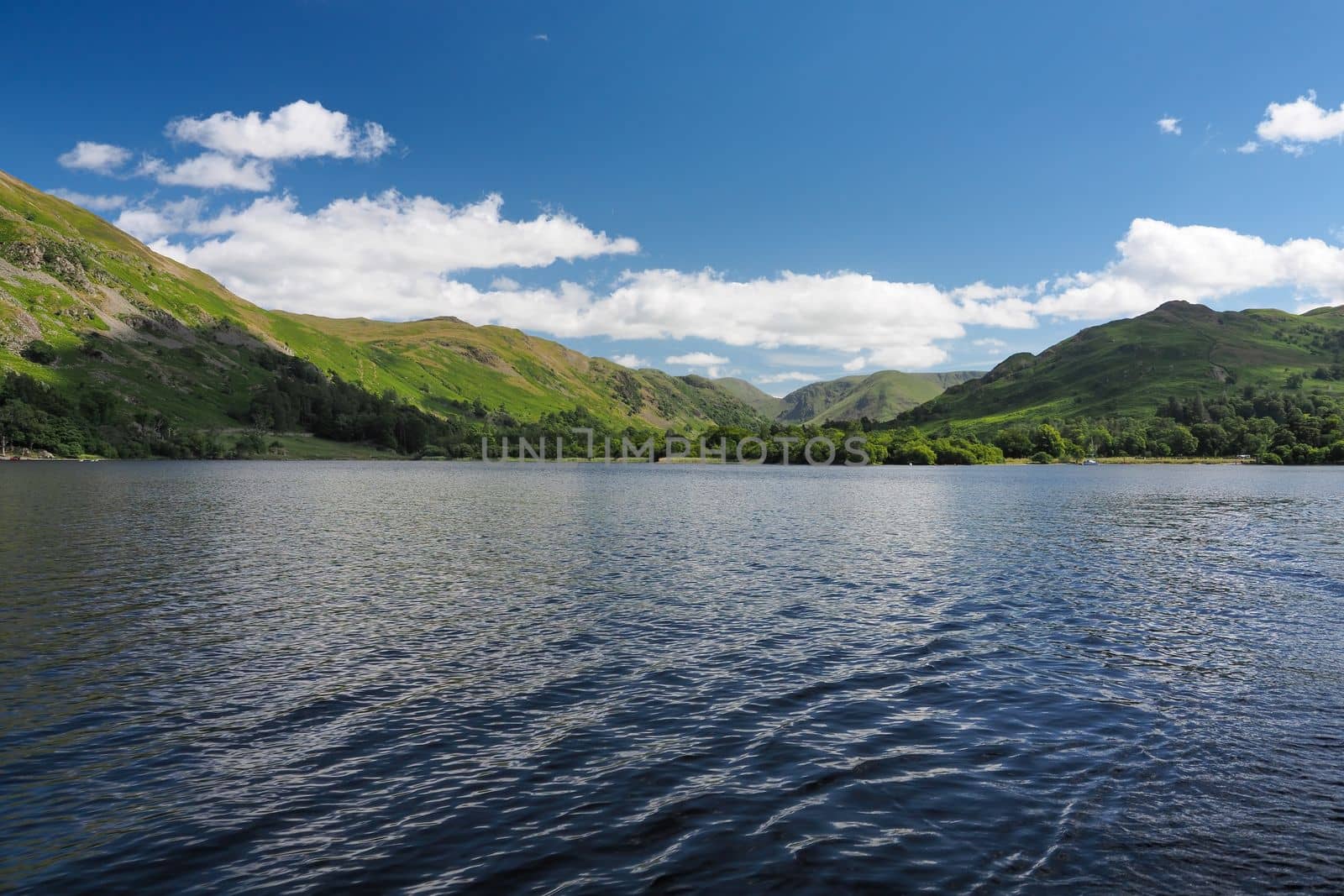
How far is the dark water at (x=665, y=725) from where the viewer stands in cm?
1580

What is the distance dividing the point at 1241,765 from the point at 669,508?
89.9 meters

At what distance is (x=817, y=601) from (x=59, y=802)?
111ft

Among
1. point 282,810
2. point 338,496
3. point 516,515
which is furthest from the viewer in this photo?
point 338,496

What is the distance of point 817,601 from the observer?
43.2 m

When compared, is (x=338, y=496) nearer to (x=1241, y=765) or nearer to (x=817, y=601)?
(x=817, y=601)

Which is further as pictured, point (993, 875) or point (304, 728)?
point (304, 728)

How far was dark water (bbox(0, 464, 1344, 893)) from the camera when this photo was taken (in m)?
15.8

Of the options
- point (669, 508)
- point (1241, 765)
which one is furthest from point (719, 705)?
point (669, 508)

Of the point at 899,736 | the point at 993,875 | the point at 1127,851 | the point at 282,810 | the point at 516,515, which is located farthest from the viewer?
the point at 516,515

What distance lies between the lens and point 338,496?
128375mm

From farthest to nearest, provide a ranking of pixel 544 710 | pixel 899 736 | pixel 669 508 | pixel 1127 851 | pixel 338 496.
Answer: pixel 338 496 → pixel 669 508 → pixel 544 710 → pixel 899 736 → pixel 1127 851

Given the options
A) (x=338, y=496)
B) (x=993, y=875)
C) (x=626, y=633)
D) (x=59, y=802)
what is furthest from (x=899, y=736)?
(x=338, y=496)

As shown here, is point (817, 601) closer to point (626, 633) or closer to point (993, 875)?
point (626, 633)

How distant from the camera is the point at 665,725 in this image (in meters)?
23.6
